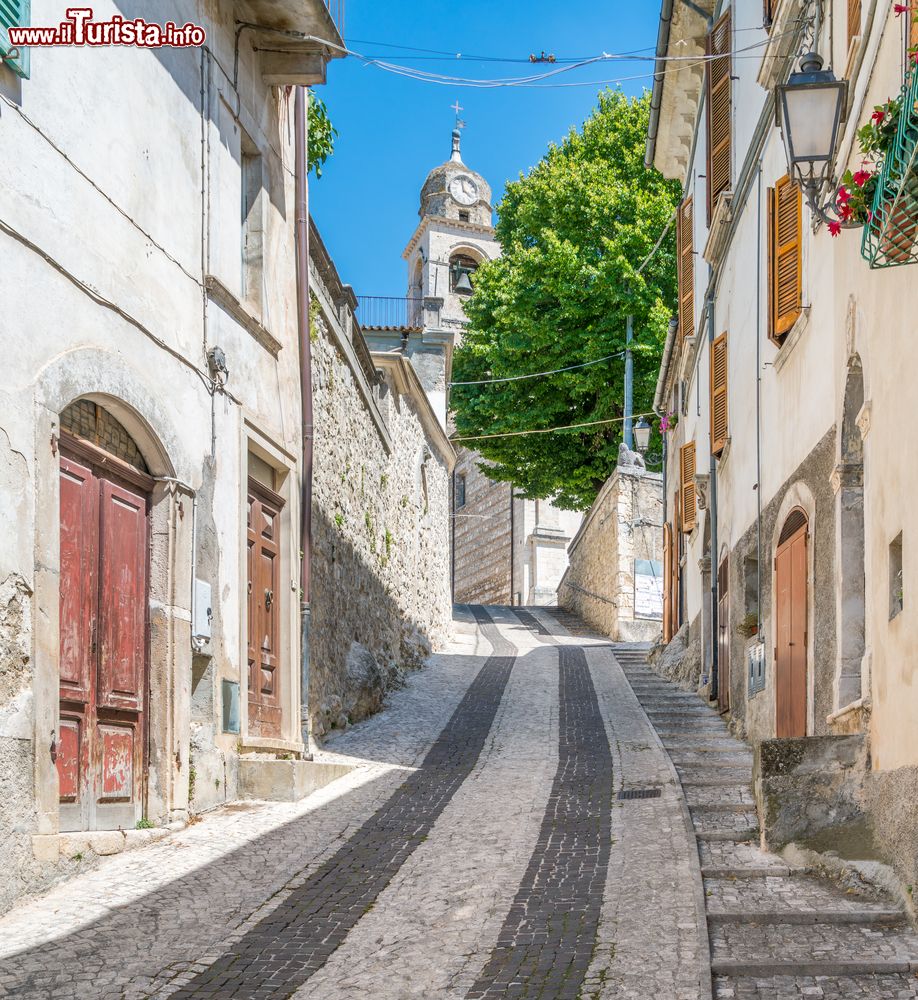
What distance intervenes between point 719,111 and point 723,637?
626 centimetres

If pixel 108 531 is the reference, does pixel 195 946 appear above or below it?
below

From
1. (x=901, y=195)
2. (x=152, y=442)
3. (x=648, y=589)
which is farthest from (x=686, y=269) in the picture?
(x=901, y=195)

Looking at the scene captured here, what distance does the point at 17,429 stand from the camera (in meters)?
6.62

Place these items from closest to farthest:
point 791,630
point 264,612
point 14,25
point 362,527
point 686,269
Result: point 14,25, point 791,630, point 264,612, point 362,527, point 686,269

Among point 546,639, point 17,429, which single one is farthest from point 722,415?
point 546,639

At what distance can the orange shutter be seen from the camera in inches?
803

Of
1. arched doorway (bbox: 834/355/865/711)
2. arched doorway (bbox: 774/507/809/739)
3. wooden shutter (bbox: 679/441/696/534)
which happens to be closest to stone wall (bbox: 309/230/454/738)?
wooden shutter (bbox: 679/441/696/534)

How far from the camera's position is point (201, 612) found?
9.23 m

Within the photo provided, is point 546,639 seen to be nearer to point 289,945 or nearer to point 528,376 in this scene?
point 528,376

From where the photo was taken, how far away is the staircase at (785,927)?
5.23 meters

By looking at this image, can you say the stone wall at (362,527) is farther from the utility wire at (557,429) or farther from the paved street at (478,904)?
the utility wire at (557,429)

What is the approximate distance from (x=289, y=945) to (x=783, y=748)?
3037 millimetres

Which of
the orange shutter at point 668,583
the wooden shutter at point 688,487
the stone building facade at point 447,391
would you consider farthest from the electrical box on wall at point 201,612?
the stone building facade at point 447,391

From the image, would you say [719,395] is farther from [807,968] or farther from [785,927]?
[807,968]
